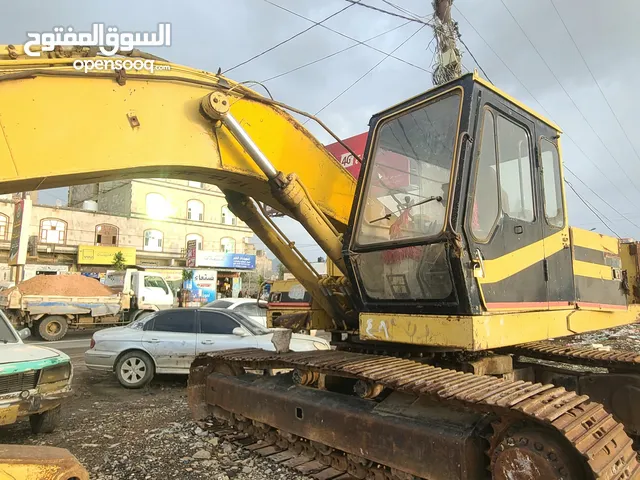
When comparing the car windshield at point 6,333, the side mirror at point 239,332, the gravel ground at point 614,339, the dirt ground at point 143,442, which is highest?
the car windshield at point 6,333

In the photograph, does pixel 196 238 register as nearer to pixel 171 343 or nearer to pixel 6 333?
pixel 171 343

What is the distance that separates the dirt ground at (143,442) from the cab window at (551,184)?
3.21 m

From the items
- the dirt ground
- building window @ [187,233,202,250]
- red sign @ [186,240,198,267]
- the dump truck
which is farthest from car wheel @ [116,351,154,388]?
building window @ [187,233,202,250]

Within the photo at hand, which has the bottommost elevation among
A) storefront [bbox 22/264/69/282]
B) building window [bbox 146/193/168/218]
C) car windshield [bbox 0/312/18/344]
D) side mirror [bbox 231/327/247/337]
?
side mirror [bbox 231/327/247/337]

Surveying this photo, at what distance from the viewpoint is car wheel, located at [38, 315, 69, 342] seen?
643 inches

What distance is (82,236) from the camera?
130ft

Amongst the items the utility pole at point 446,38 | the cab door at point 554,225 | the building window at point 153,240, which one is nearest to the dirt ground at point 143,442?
the cab door at point 554,225

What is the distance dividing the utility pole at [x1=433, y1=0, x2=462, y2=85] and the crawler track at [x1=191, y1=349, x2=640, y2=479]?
1159 centimetres

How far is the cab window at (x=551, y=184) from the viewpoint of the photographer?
4137mm

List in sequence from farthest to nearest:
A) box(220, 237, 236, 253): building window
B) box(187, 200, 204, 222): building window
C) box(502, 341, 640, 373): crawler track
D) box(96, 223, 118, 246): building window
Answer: box(220, 237, 236, 253): building window, box(187, 200, 204, 222): building window, box(96, 223, 118, 246): building window, box(502, 341, 640, 373): crawler track

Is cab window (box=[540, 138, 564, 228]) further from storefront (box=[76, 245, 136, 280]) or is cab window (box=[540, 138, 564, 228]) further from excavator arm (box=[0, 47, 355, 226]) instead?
storefront (box=[76, 245, 136, 280])

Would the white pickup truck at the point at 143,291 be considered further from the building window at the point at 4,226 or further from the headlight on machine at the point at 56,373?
the building window at the point at 4,226

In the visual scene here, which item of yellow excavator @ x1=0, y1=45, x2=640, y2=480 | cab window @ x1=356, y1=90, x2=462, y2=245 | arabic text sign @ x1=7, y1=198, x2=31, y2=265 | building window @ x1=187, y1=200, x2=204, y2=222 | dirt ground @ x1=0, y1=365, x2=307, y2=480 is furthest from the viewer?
building window @ x1=187, y1=200, x2=204, y2=222

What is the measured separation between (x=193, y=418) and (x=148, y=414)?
1.24m
